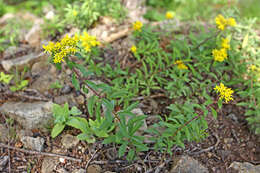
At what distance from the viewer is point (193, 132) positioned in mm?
2322

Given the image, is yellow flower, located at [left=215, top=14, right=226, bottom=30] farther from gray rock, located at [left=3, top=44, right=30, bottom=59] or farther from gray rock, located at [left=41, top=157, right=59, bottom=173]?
gray rock, located at [left=3, top=44, right=30, bottom=59]

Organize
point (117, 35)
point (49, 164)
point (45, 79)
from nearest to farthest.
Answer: point (49, 164) → point (45, 79) → point (117, 35)

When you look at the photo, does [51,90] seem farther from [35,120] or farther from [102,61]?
[102,61]

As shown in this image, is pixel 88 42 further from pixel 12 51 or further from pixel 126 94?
pixel 12 51

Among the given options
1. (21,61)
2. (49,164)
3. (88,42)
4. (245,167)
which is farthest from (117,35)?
(245,167)

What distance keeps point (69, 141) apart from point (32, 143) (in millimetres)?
409

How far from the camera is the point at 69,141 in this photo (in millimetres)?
2539

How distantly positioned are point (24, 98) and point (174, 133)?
6.79 feet

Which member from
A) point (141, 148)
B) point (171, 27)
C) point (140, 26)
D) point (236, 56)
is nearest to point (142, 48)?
point (140, 26)

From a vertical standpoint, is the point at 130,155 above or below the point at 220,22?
below

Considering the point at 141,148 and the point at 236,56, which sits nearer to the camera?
the point at 141,148

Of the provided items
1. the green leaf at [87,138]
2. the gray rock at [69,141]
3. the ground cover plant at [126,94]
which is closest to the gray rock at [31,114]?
the ground cover plant at [126,94]

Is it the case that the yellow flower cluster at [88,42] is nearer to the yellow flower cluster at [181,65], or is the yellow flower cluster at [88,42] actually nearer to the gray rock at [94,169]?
the yellow flower cluster at [181,65]

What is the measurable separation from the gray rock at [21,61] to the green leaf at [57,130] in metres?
1.37
